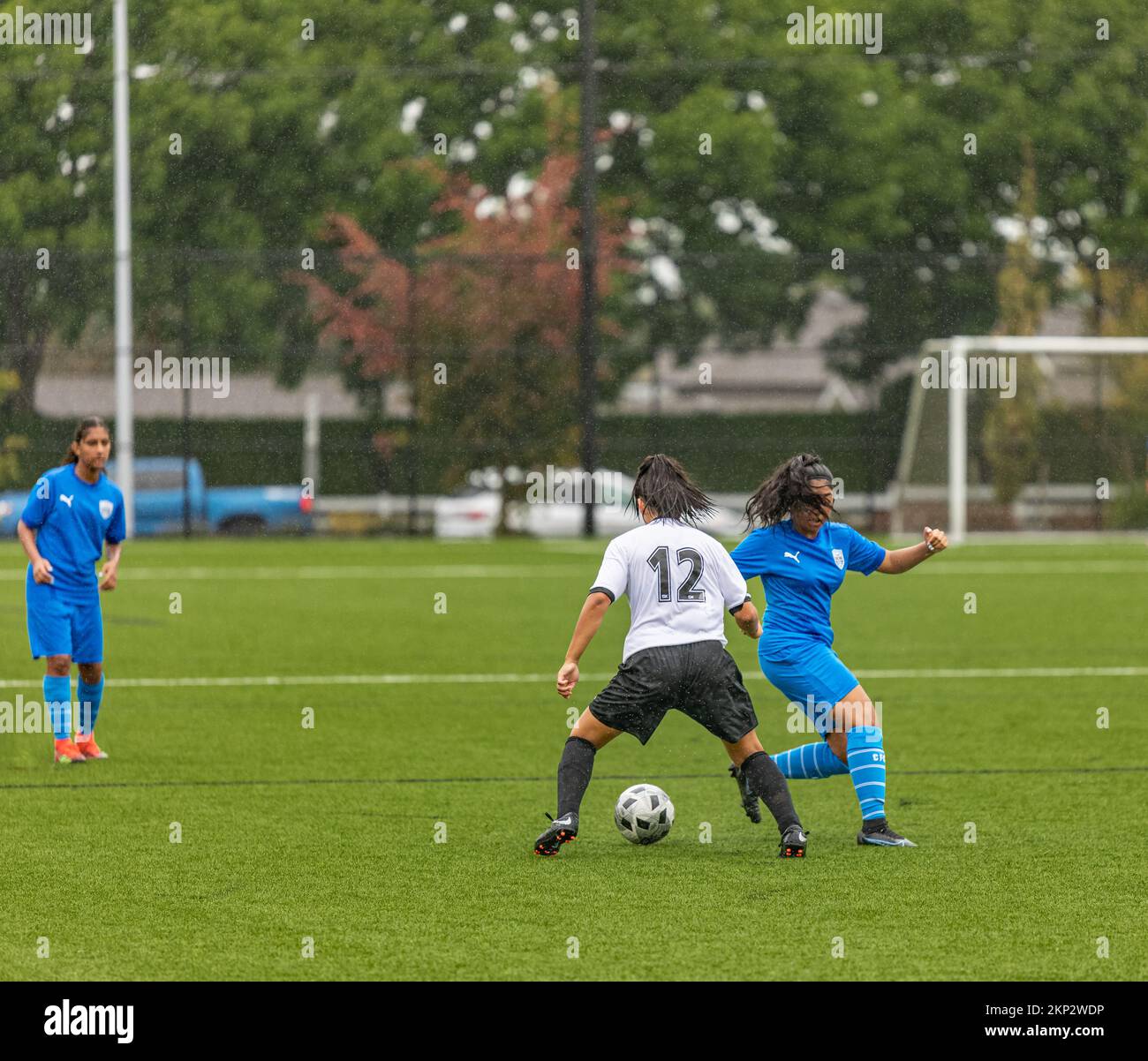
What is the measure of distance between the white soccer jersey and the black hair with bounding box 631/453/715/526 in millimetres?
107

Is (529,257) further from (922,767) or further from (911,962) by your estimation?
(911,962)

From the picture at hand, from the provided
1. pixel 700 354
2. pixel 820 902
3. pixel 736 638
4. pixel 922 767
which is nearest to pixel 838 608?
pixel 736 638

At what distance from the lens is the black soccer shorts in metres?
6.88

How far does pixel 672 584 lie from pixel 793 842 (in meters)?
1.04

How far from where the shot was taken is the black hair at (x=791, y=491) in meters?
7.24

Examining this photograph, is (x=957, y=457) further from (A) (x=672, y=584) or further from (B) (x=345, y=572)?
(A) (x=672, y=584)

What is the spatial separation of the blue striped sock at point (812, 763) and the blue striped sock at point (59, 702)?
3793mm

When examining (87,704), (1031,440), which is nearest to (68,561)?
(87,704)

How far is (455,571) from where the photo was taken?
24125 mm

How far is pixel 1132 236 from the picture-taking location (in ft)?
127

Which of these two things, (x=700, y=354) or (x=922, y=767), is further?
(x=700, y=354)

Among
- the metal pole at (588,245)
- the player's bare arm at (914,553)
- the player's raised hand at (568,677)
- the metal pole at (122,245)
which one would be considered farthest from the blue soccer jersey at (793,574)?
the metal pole at (122,245)

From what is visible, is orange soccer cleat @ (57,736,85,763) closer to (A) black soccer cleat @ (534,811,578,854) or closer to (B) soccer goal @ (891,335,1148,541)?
(A) black soccer cleat @ (534,811,578,854)

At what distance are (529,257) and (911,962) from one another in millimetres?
26875
